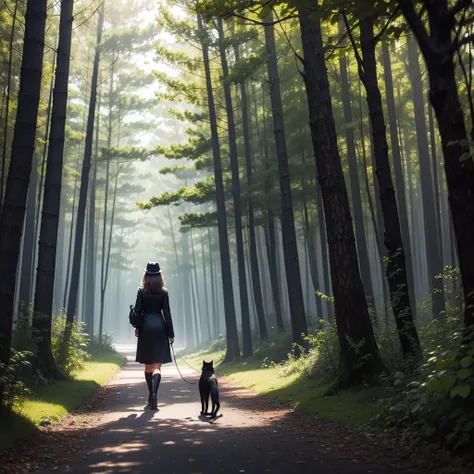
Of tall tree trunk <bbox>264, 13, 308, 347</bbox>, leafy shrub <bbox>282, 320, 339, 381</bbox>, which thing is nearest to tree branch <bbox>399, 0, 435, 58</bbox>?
leafy shrub <bbox>282, 320, 339, 381</bbox>

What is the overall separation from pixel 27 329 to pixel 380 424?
25.0ft

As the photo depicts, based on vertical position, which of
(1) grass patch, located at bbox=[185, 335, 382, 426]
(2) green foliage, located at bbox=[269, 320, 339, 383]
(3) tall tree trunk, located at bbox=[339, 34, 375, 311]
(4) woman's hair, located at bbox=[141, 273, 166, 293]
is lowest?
(1) grass patch, located at bbox=[185, 335, 382, 426]

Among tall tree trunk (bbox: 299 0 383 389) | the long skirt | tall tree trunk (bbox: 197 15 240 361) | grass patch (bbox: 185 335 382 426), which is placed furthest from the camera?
tall tree trunk (bbox: 197 15 240 361)

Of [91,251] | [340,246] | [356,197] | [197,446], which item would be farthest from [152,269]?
[91,251]

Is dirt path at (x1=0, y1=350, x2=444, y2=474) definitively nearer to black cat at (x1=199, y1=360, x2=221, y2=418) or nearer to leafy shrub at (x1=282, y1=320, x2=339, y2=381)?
black cat at (x1=199, y1=360, x2=221, y2=418)

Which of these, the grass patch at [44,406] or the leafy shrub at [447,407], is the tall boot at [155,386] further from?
the leafy shrub at [447,407]

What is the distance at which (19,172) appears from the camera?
6.61 metres

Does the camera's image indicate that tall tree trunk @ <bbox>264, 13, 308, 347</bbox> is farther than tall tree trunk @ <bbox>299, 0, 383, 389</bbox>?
Yes

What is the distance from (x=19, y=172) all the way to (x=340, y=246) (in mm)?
5002

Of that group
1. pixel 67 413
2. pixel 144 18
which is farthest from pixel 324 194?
pixel 144 18

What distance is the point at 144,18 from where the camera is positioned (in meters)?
29.7

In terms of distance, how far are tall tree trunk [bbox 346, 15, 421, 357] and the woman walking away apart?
362 centimetres

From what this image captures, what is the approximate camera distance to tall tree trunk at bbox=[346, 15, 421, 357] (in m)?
8.16

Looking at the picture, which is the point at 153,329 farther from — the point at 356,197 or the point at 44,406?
the point at 356,197
